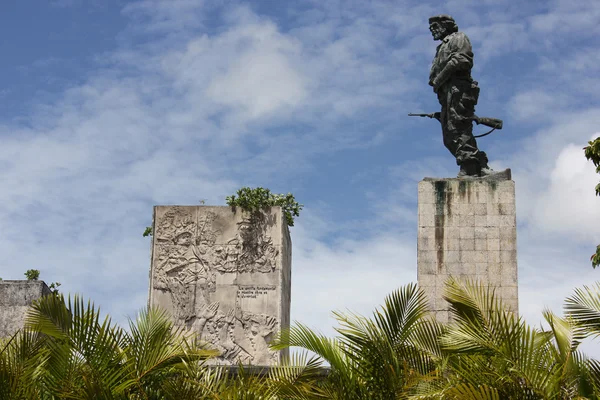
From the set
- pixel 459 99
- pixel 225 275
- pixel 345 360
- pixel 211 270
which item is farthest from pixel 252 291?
pixel 345 360

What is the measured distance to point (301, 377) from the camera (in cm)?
958

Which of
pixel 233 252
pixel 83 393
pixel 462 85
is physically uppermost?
pixel 462 85

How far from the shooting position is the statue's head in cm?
1533

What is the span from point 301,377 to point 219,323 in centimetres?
719

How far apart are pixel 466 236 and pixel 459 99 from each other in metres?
2.25

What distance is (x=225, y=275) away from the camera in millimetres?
16891

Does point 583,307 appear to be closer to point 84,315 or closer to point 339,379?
point 339,379

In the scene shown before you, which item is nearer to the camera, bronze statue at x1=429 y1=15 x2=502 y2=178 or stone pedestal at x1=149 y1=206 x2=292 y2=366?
bronze statue at x1=429 y1=15 x2=502 y2=178

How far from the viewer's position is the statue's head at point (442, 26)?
15.3 metres

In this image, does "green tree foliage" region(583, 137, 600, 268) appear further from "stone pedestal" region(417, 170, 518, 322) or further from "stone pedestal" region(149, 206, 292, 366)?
"stone pedestal" region(149, 206, 292, 366)

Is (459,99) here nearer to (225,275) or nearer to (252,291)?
(252,291)

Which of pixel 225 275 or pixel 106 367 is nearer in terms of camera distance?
pixel 106 367

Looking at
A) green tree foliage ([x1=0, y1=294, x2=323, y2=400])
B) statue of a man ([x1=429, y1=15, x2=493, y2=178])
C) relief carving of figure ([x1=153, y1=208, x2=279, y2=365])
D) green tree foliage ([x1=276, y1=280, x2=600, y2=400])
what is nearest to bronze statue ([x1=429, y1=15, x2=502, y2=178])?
statue of a man ([x1=429, y1=15, x2=493, y2=178])

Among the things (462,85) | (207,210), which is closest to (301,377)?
(462,85)
